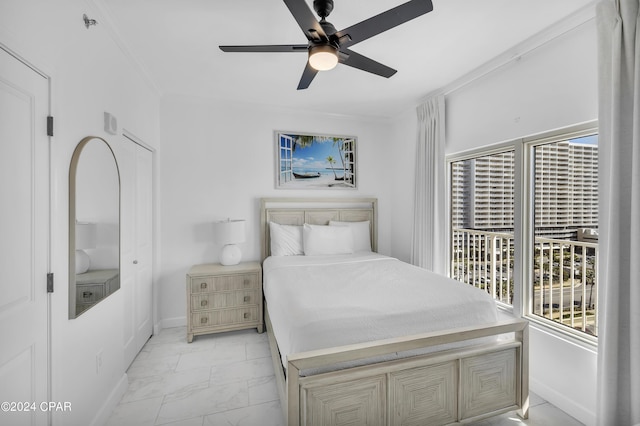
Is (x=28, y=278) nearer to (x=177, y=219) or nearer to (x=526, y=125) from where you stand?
(x=177, y=219)

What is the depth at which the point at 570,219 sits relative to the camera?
2.29 metres

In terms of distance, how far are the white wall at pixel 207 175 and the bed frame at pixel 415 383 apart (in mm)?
1983

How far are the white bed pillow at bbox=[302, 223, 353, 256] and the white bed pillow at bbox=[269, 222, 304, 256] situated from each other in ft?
0.29

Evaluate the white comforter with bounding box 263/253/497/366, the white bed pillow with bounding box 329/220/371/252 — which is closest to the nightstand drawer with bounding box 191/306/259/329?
the white comforter with bounding box 263/253/497/366

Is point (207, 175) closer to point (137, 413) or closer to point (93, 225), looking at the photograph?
point (93, 225)

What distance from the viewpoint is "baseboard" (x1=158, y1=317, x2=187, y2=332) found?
10.9 feet

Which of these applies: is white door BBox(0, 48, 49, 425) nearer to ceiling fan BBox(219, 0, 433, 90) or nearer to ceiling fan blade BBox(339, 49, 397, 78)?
ceiling fan BBox(219, 0, 433, 90)

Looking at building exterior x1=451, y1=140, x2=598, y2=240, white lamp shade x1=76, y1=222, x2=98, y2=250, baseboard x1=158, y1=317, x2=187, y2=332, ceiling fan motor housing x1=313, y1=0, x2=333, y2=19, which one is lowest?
baseboard x1=158, y1=317, x2=187, y2=332

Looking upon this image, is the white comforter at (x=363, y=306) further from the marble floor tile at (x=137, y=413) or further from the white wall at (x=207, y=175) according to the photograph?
the white wall at (x=207, y=175)

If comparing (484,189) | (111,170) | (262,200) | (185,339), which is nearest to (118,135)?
(111,170)

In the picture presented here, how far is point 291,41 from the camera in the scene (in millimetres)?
2227

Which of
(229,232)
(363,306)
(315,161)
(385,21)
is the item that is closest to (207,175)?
(229,232)

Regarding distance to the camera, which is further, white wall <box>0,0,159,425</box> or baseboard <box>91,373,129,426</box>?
baseboard <box>91,373,129,426</box>

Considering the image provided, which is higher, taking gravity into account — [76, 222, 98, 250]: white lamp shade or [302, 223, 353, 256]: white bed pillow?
[76, 222, 98, 250]: white lamp shade
